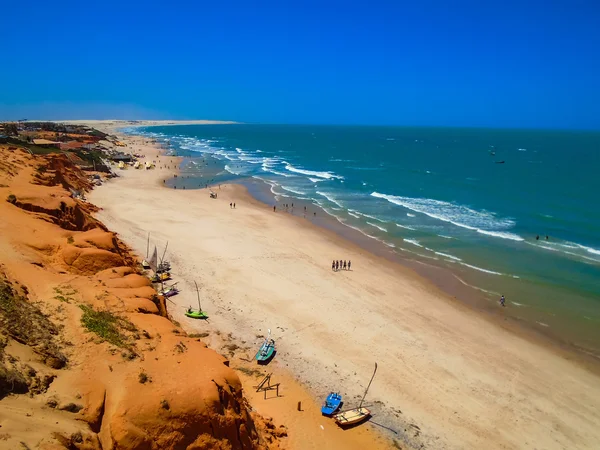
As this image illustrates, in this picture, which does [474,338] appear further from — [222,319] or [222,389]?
[222,389]

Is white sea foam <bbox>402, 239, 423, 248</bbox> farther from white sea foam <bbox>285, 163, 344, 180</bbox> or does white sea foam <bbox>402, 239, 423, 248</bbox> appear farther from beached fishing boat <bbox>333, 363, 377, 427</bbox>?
white sea foam <bbox>285, 163, 344, 180</bbox>

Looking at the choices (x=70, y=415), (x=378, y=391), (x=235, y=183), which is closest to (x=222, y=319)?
(x=378, y=391)

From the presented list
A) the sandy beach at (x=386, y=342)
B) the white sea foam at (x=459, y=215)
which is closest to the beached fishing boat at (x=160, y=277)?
the sandy beach at (x=386, y=342)

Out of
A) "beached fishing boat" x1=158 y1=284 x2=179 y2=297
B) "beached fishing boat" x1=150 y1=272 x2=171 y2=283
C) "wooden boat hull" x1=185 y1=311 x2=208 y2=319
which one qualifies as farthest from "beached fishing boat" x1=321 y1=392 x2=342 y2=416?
"beached fishing boat" x1=150 y1=272 x2=171 y2=283

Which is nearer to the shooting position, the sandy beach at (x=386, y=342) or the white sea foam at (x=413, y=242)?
the sandy beach at (x=386, y=342)

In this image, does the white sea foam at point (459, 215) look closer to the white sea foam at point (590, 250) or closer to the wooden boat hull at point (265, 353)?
the white sea foam at point (590, 250)

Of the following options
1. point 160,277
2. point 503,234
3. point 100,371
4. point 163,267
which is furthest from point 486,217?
point 100,371
